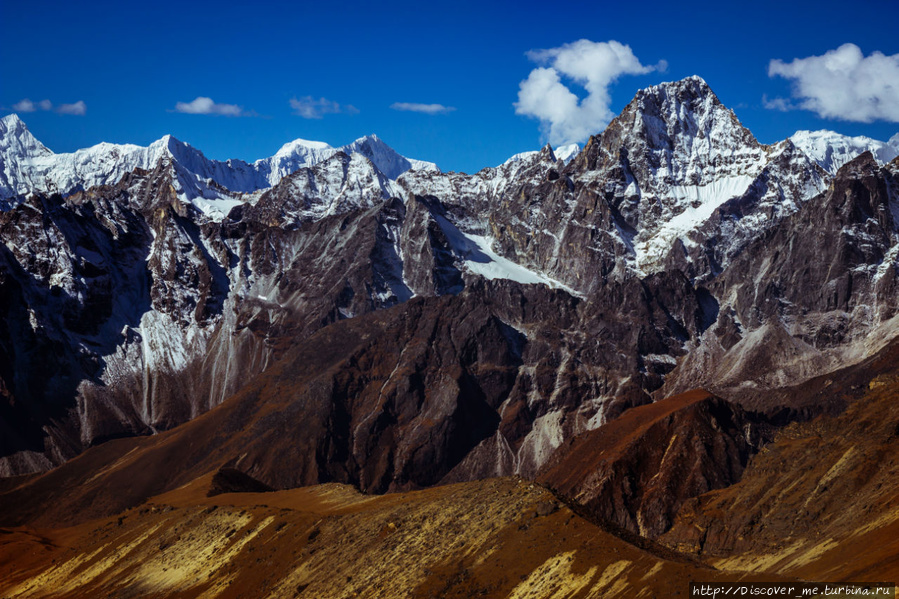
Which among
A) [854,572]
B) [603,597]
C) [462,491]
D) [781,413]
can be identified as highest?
[462,491]

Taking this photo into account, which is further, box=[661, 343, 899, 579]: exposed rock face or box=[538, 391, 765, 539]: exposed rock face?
box=[538, 391, 765, 539]: exposed rock face

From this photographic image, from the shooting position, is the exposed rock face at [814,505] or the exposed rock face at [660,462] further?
the exposed rock face at [660,462]

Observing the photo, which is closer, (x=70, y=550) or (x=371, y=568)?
(x=371, y=568)

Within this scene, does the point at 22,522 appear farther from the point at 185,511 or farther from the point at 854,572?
the point at 854,572

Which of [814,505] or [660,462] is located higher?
→ [814,505]

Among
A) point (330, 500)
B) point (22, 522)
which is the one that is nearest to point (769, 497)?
point (330, 500)

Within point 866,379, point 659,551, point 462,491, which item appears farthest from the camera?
point 866,379

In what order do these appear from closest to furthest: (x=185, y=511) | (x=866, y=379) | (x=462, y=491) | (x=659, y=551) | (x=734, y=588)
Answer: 1. (x=734, y=588)
2. (x=659, y=551)
3. (x=462, y=491)
4. (x=185, y=511)
5. (x=866, y=379)

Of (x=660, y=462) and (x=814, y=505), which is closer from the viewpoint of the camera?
(x=814, y=505)
